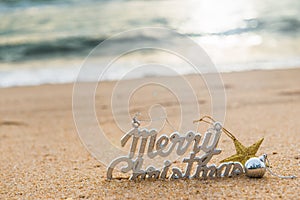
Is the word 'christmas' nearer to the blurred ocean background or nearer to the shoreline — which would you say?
the shoreline

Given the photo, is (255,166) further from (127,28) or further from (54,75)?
(127,28)

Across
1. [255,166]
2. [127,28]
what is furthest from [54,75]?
[255,166]

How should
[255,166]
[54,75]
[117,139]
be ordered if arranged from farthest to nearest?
[54,75], [117,139], [255,166]

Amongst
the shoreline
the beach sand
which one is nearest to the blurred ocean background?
the shoreline

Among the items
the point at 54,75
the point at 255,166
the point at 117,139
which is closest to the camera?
the point at 255,166

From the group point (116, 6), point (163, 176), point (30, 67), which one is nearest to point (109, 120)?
point (163, 176)

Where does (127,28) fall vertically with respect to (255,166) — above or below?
above

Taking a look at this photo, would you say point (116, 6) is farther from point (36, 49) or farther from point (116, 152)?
point (116, 152)
